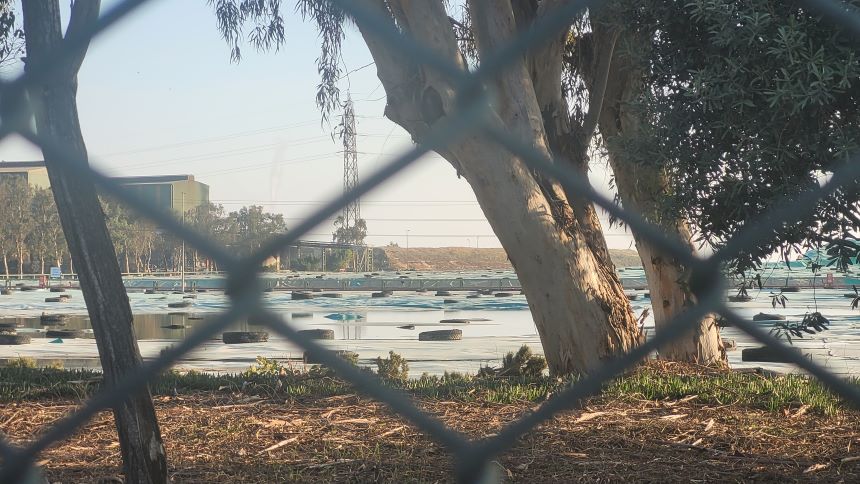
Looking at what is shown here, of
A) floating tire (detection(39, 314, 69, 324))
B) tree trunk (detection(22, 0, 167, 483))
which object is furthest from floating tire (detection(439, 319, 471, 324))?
tree trunk (detection(22, 0, 167, 483))

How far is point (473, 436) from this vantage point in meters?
3.71

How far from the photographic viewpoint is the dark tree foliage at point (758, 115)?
247 centimetres

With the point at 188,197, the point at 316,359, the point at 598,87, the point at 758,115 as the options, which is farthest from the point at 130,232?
the point at 598,87

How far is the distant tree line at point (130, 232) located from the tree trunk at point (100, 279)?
0.25 ft

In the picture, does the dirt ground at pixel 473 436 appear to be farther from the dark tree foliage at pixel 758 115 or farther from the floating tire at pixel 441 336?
the floating tire at pixel 441 336

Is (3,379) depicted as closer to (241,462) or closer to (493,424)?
(241,462)

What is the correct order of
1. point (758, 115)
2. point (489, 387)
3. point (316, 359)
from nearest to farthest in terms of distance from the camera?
point (316, 359), point (758, 115), point (489, 387)

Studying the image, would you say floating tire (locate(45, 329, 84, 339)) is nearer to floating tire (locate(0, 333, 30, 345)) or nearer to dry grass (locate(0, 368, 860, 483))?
floating tire (locate(0, 333, 30, 345))

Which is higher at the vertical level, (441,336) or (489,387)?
(489,387)

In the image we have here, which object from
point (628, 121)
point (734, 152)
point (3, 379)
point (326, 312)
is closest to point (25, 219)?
point (326, 312)

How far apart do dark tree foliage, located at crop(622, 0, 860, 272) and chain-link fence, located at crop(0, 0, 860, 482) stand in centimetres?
179

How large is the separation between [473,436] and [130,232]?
2452mm

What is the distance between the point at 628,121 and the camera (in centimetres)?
661

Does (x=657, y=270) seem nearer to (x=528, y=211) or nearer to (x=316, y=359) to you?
(x=528, y=211)
